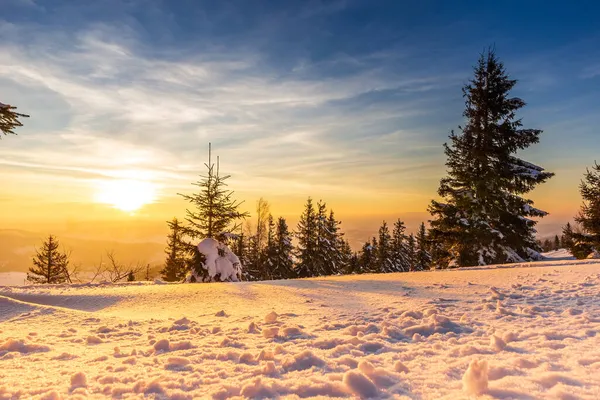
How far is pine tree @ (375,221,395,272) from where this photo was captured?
44062 millimetres

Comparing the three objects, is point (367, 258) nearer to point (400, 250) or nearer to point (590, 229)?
point (400, 250)

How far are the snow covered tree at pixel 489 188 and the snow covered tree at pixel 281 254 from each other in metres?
21.6

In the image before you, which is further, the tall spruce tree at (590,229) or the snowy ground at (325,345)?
the tall spruce tree at (590,229)

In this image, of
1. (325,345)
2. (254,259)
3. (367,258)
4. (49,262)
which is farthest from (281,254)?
(325,345)

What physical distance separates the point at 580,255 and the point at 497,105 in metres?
11.0

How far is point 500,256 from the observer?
1761cm

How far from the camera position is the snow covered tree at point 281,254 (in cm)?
3791

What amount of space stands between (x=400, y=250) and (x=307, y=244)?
17398mm

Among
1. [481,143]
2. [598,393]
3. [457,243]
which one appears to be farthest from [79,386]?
[481,143]

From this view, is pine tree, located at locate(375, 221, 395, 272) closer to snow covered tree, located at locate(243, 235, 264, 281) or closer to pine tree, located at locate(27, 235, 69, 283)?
snow covered tree, located at locate(243, 235, 264, 281)

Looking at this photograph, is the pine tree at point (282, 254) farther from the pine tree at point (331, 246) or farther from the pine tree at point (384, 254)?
the pine tree at point (384, 254)

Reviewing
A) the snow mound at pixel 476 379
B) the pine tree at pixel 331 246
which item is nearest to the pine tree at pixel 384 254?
the pine tree at pixel 331 246

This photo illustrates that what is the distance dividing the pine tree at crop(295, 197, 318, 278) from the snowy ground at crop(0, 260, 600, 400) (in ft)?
97.1

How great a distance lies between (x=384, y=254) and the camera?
44594mm
